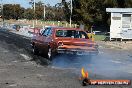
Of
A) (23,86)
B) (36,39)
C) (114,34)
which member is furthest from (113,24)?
(23,86)

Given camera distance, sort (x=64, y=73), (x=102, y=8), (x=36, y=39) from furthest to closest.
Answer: (x=102, y=8), (x=36, y=39), (x=64, y=73)

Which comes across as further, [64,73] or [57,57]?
[57,57]

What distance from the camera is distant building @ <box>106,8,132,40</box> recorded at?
38656mm

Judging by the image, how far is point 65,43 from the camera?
17.7 m

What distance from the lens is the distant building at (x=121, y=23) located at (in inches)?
1522

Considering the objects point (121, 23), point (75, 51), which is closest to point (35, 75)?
point (75, 51)

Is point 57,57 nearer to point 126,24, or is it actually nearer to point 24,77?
point 24,77

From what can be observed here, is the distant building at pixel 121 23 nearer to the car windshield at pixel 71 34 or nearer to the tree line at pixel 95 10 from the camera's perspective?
the tree line at pixel 95 10

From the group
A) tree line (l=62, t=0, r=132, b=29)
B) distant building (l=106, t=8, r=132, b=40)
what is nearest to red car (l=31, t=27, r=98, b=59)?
distant building (l=106, t=8, r=132, b=40)

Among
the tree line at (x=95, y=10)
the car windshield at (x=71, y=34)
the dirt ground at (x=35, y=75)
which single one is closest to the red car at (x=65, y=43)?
the car windshield at (x=71, y=34)

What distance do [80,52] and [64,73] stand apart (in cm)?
355

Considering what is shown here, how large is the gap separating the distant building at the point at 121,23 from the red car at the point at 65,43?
19.5 meters

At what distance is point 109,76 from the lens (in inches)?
518

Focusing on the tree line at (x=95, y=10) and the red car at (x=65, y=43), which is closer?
the red car at (x=65, y=43)
